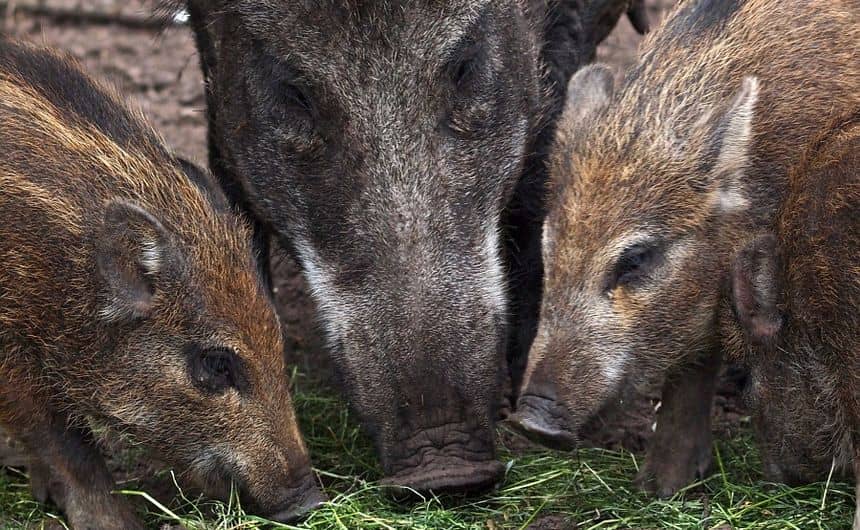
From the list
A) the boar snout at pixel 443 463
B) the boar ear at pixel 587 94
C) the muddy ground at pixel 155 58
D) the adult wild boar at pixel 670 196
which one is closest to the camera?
the boar snout at pixel 443 463

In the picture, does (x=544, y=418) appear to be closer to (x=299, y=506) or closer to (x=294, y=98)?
(x=299, y=506)

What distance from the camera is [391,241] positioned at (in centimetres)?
536

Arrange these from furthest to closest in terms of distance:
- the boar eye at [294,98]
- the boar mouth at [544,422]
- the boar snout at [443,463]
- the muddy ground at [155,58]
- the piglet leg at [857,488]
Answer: the muddy ground at [155,58], the boar eye at [294,98], the boar snout at [443,463], the boar mouth at [544,422], the piglet leg at [857,488]

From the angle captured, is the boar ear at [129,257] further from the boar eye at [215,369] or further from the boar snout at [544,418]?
the boar snout at [544,418]

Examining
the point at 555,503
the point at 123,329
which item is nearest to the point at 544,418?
the point at 555,503

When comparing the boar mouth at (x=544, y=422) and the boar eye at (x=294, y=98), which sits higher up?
the boar eye at (x=294, y=98)

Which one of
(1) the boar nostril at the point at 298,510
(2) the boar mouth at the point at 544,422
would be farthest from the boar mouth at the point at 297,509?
(2) the boar mouth at the point at 544,422

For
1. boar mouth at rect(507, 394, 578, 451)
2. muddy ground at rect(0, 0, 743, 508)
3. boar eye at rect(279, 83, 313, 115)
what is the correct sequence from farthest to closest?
muddy ground at rect(0, 0, 743, 508), boar eye at rect(279, 83, 313, 115), boar mouth at rect(507, 394, 578, 451)

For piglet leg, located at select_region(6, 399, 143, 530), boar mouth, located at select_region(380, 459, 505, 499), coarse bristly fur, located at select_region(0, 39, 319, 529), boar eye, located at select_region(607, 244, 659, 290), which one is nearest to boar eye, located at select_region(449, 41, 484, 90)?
boar eye, located at select_region(607, 244, 659, 290)

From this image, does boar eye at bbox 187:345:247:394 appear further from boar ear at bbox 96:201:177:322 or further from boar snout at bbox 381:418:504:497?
boar snout at bbox 381:418:504:497

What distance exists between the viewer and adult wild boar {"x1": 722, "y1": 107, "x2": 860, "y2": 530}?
491 cm

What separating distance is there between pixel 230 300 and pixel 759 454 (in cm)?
206

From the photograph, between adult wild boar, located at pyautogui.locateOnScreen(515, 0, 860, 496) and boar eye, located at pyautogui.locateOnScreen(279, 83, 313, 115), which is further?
boar eye, located at pyautogui.locateOnScreen(279, 83, 313, 115)

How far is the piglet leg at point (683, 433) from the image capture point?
5637mm
